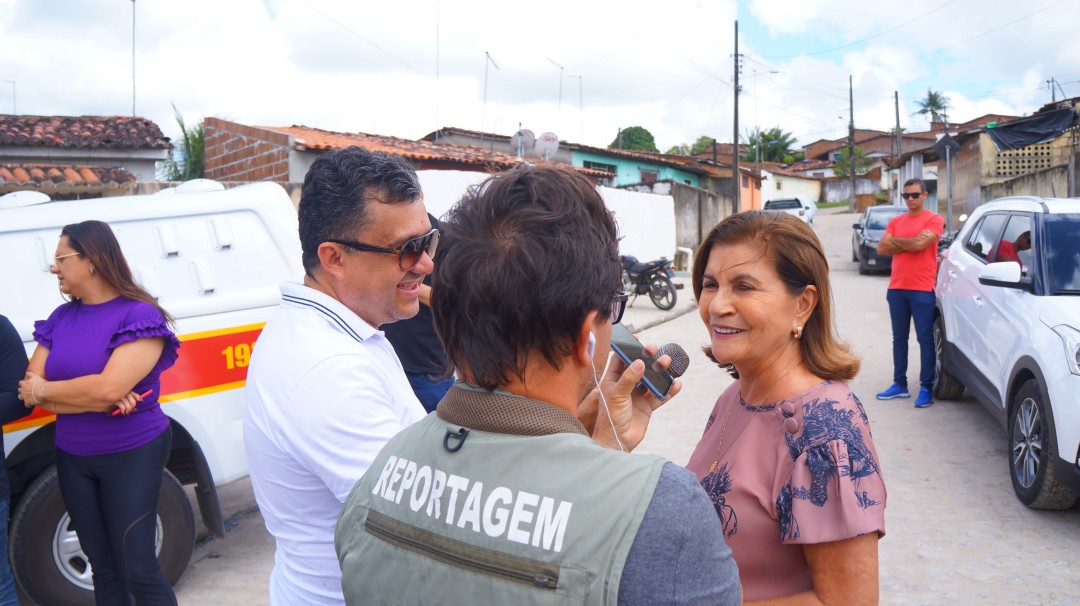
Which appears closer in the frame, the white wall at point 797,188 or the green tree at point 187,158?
the green tree at point 187,158

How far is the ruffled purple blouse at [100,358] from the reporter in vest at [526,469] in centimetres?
228

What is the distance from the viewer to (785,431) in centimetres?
188

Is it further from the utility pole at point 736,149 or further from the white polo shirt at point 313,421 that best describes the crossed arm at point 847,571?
the utility pole at point 736,149

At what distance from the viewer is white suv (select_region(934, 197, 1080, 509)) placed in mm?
4371

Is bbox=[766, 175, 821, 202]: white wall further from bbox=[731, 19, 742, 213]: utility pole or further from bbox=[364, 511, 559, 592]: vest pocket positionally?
bbox=[364, 511, 559, 592]: vest pocket

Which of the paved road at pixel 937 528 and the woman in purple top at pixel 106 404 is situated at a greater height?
the woman in purple top at pixel 106 404

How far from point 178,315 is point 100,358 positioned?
40.8 inches

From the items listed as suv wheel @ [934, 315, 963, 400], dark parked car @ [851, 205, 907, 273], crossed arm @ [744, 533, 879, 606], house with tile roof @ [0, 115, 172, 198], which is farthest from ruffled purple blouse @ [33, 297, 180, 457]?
dark parked car @ [851, 205, 907, 273]

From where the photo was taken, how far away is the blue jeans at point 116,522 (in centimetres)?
Answer: 300

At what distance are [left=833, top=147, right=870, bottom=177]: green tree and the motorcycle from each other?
4819 cm

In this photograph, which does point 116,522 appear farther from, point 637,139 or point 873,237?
point 637,139

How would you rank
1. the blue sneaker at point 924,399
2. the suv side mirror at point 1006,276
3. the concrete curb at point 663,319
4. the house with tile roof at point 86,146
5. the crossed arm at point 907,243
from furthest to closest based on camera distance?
the concrete curb at point 663,319
the house with tile roof at point 86,146
the blue sneaker at point 924,399
the crossed arm at point 907,243
the suv side mirror at point 1006,276

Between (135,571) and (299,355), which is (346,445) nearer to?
(299,355)

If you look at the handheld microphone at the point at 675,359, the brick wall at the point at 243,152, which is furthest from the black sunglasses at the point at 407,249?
the brick wall at the point at 243,152
